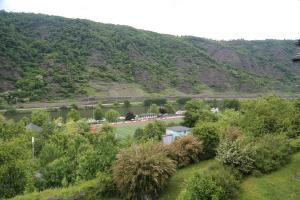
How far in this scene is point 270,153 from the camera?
53.5 ft

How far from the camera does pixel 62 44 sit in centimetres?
15162

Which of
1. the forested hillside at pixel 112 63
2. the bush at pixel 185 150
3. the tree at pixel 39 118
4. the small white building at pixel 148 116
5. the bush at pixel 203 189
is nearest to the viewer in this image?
the bush at pixel 203 189

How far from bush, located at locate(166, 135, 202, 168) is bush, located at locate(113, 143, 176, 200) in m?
3.01

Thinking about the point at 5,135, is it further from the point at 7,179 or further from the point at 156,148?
the point at 156,148

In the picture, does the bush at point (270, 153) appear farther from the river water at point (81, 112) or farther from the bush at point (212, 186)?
the river water at point (81, 112)

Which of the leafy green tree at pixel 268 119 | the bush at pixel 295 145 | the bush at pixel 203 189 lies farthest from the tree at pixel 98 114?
the bush at pixel 203 189

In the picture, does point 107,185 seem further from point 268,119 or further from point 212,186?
point 268,119

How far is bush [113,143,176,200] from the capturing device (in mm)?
14555

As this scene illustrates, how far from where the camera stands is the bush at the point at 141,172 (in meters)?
14.6

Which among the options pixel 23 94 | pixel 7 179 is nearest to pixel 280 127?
pixel 7 179

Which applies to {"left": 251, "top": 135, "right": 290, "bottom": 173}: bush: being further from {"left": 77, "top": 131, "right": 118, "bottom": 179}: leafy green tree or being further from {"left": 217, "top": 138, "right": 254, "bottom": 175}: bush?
{"left": 77, "top": 131, "right": 118, "bottom": 179}: leafy green tree

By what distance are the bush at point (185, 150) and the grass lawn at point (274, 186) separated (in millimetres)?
4357

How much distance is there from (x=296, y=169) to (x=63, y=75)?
11658cm

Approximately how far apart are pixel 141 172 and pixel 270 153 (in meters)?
6.53
